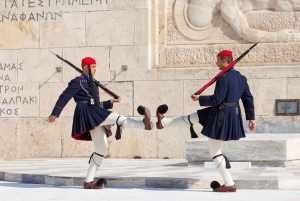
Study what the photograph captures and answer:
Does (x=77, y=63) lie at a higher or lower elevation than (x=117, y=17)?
lower

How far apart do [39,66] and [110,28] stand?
1522mm

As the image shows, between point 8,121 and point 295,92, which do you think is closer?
point 295,92

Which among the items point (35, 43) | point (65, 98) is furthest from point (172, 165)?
point (35, 43)

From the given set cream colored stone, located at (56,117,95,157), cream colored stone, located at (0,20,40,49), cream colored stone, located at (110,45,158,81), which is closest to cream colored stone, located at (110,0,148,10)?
cream colored stone, located at (110,45,158,81)

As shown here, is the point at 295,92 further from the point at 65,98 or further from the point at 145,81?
the point at 65,98

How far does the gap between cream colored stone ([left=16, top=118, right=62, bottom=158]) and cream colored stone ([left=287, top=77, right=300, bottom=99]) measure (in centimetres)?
417

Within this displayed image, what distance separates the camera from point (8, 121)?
13945mm

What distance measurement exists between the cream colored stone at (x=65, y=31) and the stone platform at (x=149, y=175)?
2.53 metres

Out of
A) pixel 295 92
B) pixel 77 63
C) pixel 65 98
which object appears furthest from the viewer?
pixel 77 63

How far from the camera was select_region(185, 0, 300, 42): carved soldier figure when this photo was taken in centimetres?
1322

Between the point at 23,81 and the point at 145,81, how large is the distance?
235 cm

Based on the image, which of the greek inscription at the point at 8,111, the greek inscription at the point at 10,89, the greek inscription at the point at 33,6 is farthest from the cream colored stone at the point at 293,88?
the greek inscription at the point at 8,111

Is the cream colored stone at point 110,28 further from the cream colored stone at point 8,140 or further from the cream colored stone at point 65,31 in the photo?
the cream colored stone at point 8,140

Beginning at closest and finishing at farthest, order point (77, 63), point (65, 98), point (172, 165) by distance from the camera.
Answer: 1. point (65, 98)
2. point (172, 165)
3. point (77, 63)
